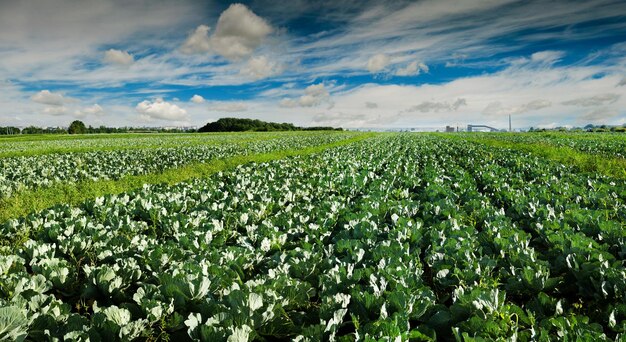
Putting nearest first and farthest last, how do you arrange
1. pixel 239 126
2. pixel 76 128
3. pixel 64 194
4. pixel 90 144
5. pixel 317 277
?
pixel 317 277, pixel 64 194, pixel 90 144, pixel 76 128, pixel 239 126

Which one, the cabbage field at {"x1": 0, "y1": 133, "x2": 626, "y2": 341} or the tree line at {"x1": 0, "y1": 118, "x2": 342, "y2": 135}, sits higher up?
the tree line at {"x1": 0, "y1": 118, "x2": 342, "y2": 135}

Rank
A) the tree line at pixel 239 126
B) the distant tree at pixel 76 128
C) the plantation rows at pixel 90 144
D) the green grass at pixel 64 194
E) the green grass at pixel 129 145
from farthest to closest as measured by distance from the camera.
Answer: the tree line at pixel 239 126, the distant tree at pixel 76 128, the plantation rows at pixel 90 144, the green grass at pixel 129 145, the green grass at pixel 64 194

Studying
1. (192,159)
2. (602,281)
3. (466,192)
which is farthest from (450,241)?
(192,159)

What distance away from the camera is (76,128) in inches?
4190

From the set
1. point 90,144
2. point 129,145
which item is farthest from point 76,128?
point 129,145

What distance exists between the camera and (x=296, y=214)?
6.14 m

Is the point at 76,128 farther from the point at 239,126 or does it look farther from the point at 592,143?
the point at 592,143

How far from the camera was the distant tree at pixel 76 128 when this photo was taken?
345 ft

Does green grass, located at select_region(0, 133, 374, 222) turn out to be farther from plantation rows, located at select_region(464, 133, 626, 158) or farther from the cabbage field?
plantation rows, located at select_region(464, 133, 626, 158)

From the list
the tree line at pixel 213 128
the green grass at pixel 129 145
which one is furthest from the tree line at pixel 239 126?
the green grass at pixel 129 145

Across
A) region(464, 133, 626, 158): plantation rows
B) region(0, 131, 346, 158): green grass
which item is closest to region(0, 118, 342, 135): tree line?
region(0, 131, 346, 158): green grass

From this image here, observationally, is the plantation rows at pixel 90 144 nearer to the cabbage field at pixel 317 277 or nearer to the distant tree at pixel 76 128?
the cabbage field at pixel 317 277

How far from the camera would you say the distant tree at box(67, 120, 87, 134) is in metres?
105

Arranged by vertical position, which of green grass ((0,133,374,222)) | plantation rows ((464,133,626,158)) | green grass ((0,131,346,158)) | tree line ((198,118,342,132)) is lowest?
green grass ((0,133,374,222))
